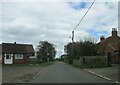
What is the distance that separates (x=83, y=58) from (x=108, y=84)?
99.1ft

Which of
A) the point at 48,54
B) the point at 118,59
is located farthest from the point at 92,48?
the point at 48,54

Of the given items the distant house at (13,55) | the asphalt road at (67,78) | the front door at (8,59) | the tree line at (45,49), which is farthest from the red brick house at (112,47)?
the tree line at (45,49)

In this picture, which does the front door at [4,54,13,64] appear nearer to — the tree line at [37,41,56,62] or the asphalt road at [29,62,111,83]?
the tree line at [37,41,56,62]

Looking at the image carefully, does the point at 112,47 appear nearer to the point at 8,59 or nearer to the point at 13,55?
the point at 13,55

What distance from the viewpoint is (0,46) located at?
7219 centimetres

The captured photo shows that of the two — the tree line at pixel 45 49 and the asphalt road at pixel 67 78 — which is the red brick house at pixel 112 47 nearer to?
the asphalt road at pixel 67 78

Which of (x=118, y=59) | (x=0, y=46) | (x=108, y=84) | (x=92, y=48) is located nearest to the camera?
(x=108, y=84)

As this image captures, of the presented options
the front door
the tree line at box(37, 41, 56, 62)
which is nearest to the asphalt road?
the front door

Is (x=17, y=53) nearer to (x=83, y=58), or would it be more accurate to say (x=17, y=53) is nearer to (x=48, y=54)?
(x=83, y=58)

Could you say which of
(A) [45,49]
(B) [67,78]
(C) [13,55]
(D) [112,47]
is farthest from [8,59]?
(B) [67,78]

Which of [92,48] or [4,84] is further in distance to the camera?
[92,48]

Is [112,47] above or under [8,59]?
above

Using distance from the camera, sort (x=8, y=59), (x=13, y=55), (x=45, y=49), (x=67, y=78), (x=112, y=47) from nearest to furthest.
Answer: (x=67, y=78) < (x=112, y=47) < (x=8, y=59) < (x=13, y=55) < (x=45, y=49)

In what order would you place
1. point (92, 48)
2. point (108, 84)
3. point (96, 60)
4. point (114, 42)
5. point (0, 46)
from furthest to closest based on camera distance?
point (0, 46) < point (114, 42) < point (92, 48) < point (96, 60) < point (108, 84)
